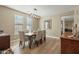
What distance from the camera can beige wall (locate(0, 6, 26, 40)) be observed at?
5.26 meters

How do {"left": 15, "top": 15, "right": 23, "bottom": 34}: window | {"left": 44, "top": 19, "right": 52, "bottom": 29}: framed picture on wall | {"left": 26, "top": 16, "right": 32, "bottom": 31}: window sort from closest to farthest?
{"left": 15, "top": 15, "right": 23, "bottom": 34}: window < {"left": 44, "top": 19, "right": 52, "bottom": 29}: framed picture on wall < {"left": 26, "top": 16, "right": 32, "bottom": 31}: window

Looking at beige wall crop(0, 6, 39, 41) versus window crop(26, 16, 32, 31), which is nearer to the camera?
beige wall crop(0, 6, 39, 41)

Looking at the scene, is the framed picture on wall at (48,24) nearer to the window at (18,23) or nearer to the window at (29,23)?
the window at (29,23)

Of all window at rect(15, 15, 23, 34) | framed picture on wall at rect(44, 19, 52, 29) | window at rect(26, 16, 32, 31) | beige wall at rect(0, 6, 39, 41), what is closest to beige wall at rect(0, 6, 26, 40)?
beige wall at rect(0, 6, 39, 41)

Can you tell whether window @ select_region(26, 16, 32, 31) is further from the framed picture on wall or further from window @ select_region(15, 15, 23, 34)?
the framed picture on wall

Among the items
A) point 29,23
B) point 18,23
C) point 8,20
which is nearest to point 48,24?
point 29,23

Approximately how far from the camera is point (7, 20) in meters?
5.58

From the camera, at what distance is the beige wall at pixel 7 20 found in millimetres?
5262

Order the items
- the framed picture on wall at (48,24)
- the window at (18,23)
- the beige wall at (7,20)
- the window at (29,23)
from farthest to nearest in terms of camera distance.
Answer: the window at (29,23), the framed picture on wall at (48,24), the window at (18,23), the beige wall at (7,20)

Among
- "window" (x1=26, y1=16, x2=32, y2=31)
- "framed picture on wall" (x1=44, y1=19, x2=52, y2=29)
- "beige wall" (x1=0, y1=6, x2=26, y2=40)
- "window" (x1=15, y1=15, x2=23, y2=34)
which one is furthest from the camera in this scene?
"window" (x1=26, y1=16, x2=32, y2=31)

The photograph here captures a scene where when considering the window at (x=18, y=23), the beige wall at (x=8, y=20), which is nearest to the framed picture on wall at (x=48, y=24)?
the window at (x=18, y=23)

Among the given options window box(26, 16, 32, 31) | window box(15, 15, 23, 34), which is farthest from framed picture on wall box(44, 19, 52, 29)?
window box(15, 15, 23, 34)
